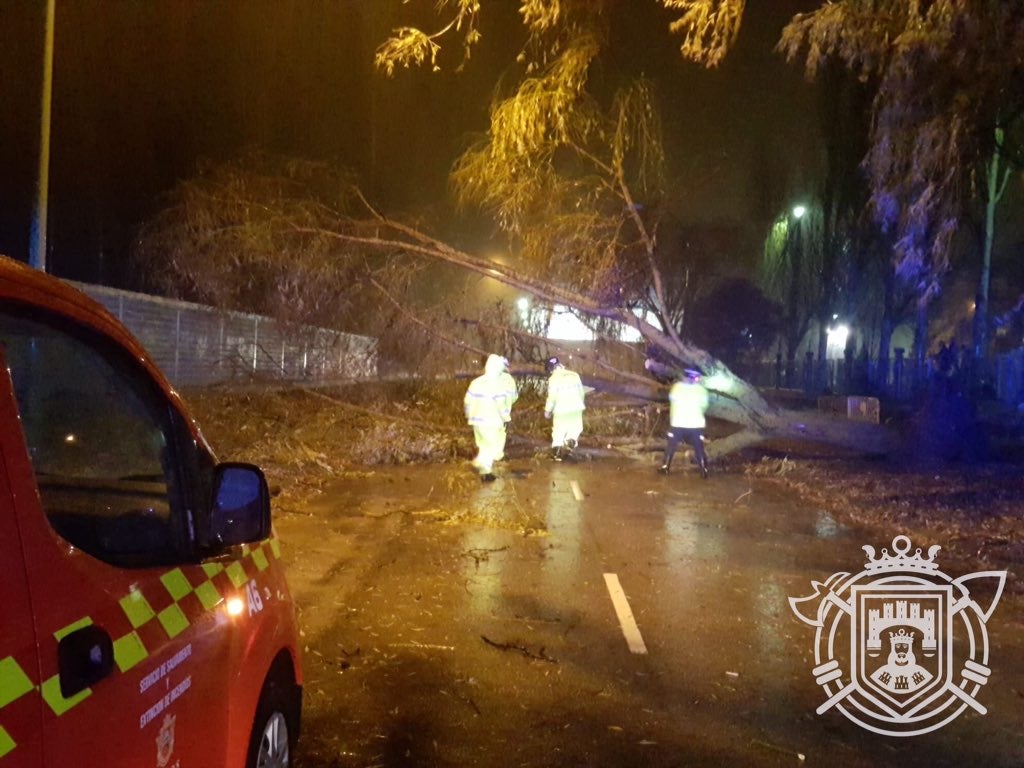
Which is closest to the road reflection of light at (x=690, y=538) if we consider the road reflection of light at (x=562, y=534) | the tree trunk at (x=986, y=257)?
the road reflection of light at (x=562, y=534)

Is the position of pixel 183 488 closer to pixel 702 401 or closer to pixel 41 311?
pixel 41 311

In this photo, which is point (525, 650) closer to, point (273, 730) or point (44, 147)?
point (273, 730)

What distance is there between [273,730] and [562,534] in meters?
6.17

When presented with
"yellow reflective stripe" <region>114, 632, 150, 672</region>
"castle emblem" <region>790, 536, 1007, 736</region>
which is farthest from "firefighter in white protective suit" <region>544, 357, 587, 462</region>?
"yellow reflective stripe" <region>114, 632, 150, 672</region>

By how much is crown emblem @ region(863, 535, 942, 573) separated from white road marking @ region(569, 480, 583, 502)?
3622mm

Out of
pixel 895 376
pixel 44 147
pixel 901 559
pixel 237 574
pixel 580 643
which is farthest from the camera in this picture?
pixel 895 376

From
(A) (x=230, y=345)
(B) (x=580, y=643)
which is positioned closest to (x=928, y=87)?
(B) (x=580, y=643)

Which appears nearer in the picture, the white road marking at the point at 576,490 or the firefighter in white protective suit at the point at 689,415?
the white road marking at the point at 576,490

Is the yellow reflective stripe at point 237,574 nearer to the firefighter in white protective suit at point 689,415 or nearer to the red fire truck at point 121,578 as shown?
the red fire truck at point 121,578

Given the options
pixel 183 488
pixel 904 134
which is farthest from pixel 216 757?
pixel 904 134

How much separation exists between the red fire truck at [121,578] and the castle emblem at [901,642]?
323 centimetres

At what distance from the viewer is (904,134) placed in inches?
380

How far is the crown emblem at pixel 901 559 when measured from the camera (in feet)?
27.2

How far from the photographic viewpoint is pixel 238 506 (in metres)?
2.79
